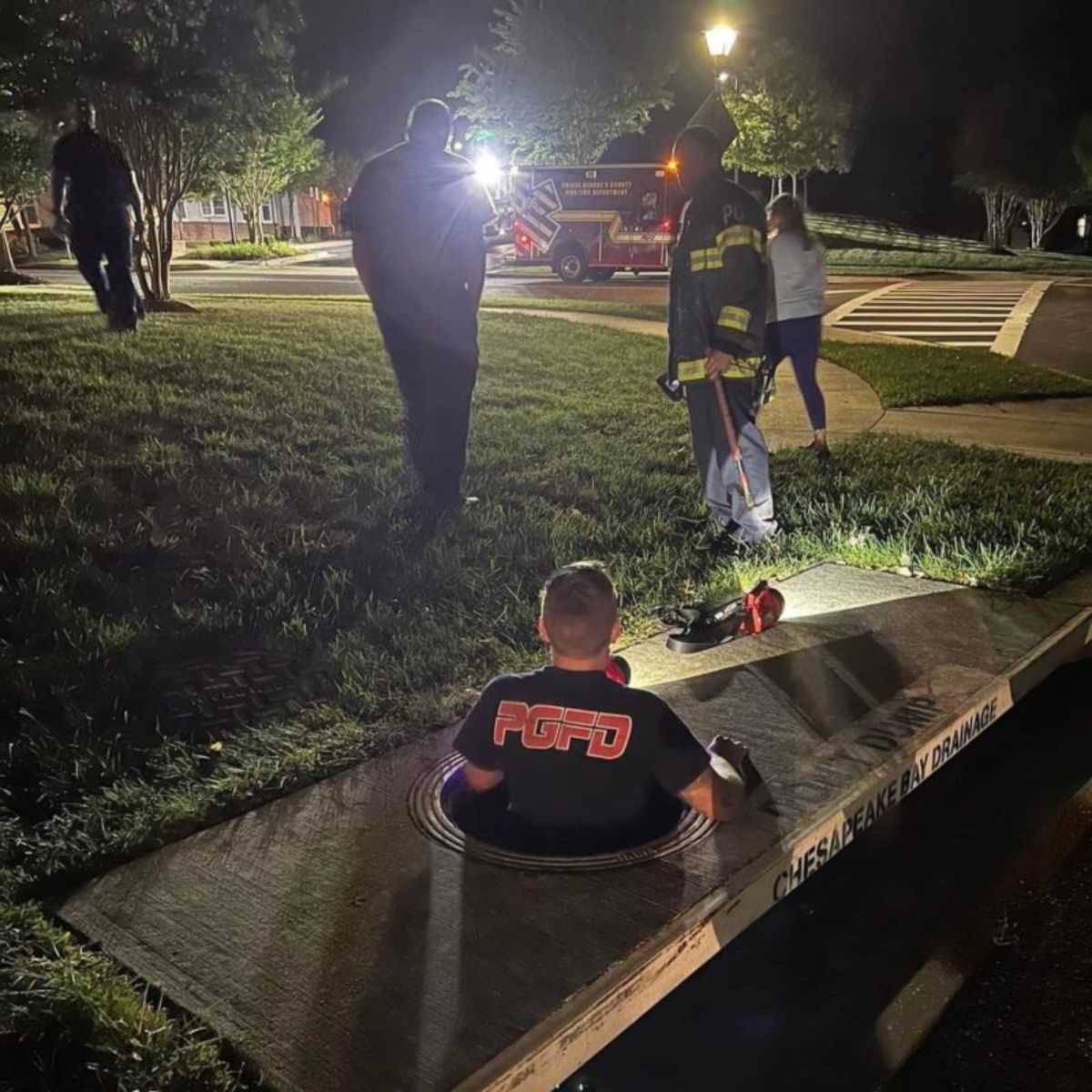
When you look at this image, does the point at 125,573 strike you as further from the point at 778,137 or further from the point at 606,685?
the point at 778,137

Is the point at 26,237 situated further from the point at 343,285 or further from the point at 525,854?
the point at 525,854

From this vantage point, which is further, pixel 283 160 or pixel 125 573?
pixel 283 160

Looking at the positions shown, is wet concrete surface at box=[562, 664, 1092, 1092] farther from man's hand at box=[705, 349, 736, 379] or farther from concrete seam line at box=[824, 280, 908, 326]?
concrete seam line at box=[824, 280, 908, 326]

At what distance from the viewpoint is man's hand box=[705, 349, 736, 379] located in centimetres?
512

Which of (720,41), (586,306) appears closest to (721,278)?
(720,41)

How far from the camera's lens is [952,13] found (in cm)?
4659

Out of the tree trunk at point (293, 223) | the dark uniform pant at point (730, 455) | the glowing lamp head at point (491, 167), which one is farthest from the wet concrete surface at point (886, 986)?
the tree trunk at point (293, 223)

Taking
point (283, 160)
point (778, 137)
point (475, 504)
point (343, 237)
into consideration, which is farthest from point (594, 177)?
point (343, 237)

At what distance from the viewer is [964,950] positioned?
2834 mm

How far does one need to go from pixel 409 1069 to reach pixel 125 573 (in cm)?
345

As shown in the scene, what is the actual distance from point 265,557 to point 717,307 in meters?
2.38

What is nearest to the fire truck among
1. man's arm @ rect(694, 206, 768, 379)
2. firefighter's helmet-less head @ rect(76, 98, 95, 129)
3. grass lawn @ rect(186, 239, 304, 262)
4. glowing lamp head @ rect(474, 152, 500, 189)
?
glowing lamp head @ rect(474, 152, 500, 189)

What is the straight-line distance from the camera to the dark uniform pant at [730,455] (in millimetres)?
5320

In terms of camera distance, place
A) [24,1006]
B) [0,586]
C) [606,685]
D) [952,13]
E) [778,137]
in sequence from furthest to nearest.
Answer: [952,13] → [778,137] → [0,586] → [606,685] → [24,1006]
